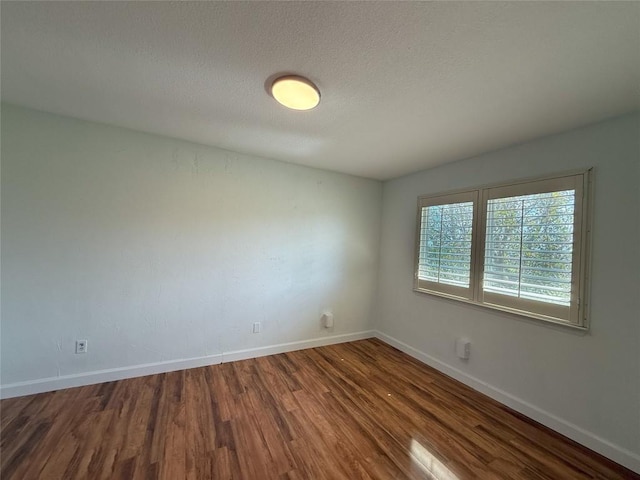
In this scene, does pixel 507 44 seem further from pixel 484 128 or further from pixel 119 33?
pixel 119 33

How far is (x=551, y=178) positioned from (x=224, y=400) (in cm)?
330

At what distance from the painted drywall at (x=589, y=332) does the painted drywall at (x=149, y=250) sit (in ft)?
5.48

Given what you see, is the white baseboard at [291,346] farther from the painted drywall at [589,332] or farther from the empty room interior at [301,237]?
the painted drywall at [589,332]

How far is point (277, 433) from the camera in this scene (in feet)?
5.75

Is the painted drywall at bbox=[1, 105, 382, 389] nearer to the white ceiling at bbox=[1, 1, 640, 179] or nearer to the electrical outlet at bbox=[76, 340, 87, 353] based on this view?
the electrical outlet at bbox=[76, 340, 87, 353]

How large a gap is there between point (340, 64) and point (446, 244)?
2244 mm

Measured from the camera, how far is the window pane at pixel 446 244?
2.65m

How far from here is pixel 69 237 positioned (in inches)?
85.6

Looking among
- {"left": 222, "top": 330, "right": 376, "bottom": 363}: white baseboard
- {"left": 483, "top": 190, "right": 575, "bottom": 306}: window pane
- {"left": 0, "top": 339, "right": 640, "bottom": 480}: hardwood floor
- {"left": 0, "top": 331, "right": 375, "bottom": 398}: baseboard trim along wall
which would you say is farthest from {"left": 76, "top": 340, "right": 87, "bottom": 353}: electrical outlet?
{"left": 483, "top": 190, "right": 575, "bottom": 306}: window pane

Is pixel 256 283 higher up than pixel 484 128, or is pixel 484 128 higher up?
pixel 484 128

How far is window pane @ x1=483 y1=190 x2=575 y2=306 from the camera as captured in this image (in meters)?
1.93

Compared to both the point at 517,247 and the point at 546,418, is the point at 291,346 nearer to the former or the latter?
the point at 546,418

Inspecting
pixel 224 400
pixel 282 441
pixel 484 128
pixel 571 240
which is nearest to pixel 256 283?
pixel 224 400

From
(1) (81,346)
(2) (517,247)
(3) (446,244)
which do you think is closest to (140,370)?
(1) (81,346)
